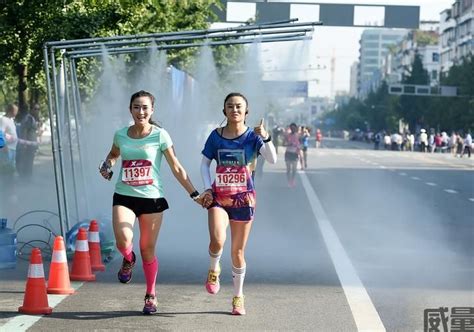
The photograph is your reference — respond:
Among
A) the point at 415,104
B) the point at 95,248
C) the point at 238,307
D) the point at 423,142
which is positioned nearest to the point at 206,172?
the point at 238,307

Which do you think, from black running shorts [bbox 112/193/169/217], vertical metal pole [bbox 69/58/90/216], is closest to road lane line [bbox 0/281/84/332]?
black running shorts [bbox 112/193/169/217]

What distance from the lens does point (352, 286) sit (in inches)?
428

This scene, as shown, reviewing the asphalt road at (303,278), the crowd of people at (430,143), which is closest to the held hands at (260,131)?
the asphalt road at (303,278)

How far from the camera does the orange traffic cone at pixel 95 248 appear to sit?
1177 cm

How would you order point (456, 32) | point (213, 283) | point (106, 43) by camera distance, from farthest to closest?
1. point (456, 32)
2. point (106, 43)
3. point (213, 283)

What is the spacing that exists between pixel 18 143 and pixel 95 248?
589 inches

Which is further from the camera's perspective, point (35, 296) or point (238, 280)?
point (238, 280)

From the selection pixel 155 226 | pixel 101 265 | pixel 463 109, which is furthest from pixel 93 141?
pixel 463 109

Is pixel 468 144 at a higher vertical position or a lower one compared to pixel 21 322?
lower

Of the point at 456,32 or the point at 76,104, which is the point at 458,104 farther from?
the point at 76,104

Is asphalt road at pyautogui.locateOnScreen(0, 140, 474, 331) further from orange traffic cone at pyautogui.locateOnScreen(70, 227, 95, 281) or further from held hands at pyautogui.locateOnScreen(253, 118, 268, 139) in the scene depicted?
held hands at pyautogui.locateOnScreen(253, 118, 268, 139)

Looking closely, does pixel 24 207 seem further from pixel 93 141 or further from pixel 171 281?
pixel 171 281

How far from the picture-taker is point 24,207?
21.4 meters

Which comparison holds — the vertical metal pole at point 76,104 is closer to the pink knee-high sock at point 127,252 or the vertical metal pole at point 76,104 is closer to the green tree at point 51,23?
the green tree at point 51,23
